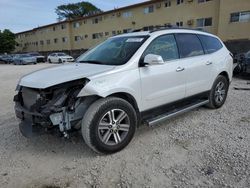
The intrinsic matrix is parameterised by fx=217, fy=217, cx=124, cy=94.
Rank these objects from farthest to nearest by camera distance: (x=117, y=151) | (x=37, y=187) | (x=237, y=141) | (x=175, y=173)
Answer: (x=237, y=141) → (x=117, y=151) → (x=175, y=173) → (x=37, y=187)

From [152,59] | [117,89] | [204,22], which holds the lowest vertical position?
[117,89]

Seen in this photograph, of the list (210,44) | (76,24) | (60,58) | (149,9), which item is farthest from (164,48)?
(76,24)

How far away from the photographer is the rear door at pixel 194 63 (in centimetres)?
407

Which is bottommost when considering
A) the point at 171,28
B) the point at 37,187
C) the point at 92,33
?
the point at 37,187

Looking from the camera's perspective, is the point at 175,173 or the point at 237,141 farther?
the point at 237,141

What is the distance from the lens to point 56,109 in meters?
2.86

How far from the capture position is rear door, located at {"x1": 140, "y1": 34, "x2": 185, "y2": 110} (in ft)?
11.3

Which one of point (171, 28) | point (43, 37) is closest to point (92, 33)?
point (43, 37)

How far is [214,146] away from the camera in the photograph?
10.9 ft

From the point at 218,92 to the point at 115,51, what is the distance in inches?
106

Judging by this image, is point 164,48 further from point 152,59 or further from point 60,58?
point 60,58

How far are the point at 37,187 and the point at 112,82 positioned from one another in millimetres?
1588

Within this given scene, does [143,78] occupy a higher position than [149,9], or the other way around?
[149,9]

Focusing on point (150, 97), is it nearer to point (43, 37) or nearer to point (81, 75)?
point (81, 75)
